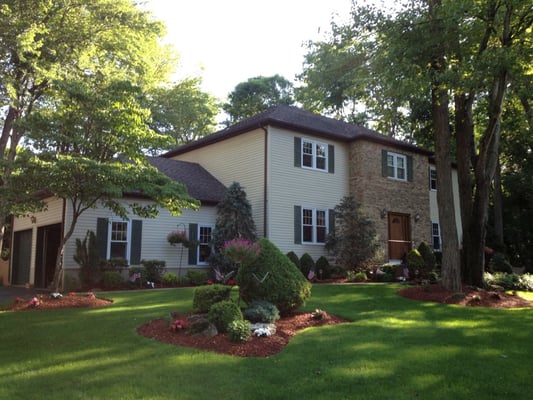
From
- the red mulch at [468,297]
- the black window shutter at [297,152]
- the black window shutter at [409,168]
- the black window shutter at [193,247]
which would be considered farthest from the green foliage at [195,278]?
the black window shutter at [409,168]

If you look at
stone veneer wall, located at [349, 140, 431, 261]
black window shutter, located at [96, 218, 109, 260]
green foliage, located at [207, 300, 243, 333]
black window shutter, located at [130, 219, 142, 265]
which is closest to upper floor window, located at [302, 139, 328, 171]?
stone veneer wall, located at [349, 140, 431, 261]

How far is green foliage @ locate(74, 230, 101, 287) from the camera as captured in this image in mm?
14203

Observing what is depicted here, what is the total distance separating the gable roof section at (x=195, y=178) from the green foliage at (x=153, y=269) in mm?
3012

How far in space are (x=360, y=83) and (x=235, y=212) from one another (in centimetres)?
630

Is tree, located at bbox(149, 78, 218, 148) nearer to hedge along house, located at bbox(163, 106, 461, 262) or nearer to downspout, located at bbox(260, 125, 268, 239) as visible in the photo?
hedge along house, located at bbox(163, 106, 461, 262)

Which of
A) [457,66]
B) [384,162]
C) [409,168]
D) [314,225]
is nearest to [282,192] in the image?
[314,225]

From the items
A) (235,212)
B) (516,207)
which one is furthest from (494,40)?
(516,207)

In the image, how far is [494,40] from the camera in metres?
14.2

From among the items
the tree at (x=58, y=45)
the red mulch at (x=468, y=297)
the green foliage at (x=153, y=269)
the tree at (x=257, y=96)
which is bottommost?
the red mulch at (x=468, y=297)

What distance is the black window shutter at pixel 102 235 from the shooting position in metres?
15.0

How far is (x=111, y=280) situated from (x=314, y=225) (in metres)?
8.17

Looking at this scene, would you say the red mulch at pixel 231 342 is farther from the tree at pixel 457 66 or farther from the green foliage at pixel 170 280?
the green foliage at pixel 170 280

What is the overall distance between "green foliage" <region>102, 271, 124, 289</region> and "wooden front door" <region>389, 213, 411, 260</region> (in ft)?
37.7

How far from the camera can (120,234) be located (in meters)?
15.6
